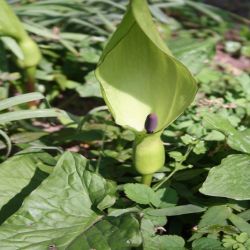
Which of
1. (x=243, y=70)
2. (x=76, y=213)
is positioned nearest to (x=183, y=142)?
(x=76, y=213)

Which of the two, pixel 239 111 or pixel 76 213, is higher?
pixel 76 213

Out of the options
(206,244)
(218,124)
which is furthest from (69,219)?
(218,124)

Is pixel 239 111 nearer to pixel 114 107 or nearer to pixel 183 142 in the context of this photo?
pixel 183 142

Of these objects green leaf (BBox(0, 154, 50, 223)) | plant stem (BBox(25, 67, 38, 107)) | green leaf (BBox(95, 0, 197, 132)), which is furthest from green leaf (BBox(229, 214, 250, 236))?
plant stem (BBox(25, 67, 38, 107))

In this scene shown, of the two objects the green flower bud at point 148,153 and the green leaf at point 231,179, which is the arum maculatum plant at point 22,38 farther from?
the green leaf at point 231,179

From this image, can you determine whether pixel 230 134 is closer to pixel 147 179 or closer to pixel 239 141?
pixel 239 141

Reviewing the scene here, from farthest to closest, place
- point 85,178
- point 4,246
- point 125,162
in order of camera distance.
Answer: point 125,162, point 85,178, point 4,246

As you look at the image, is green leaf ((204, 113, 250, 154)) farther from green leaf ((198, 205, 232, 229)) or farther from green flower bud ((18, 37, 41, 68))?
green flower bud ((18, 37, 41, 68))
